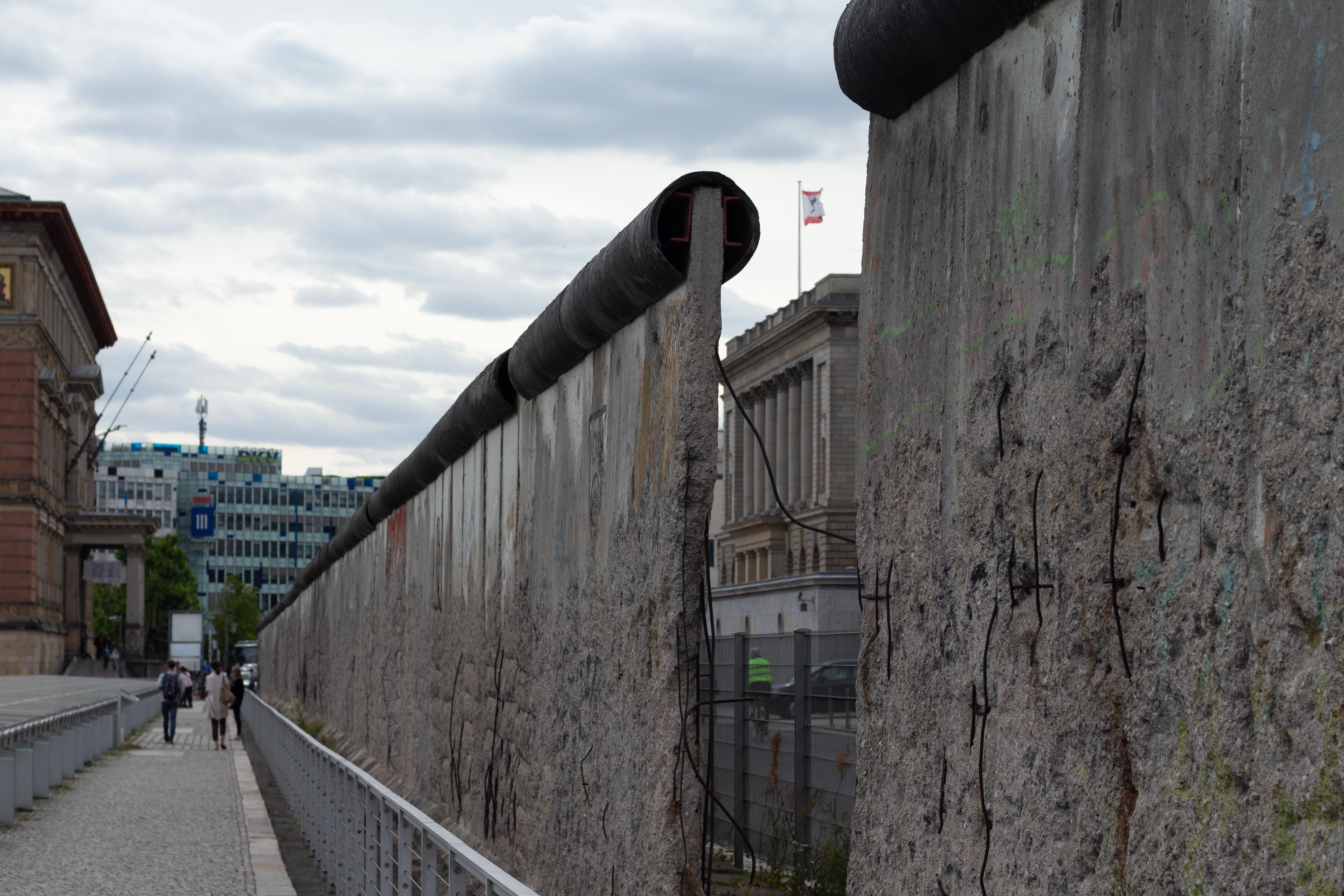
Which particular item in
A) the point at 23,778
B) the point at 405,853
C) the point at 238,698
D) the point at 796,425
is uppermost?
the point at 796,425

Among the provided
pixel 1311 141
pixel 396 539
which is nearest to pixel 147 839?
pixel 396 539

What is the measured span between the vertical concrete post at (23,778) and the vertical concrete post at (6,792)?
1232 mm

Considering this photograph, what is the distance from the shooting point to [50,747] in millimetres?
20641

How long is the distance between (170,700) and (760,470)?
65.5m

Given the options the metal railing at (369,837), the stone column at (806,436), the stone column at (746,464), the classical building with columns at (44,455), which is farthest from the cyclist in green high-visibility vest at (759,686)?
the stone column at (746,464)

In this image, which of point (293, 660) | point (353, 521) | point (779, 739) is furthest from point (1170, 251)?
point (293, 660)

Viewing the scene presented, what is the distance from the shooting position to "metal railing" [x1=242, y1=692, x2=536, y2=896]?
17.3ft

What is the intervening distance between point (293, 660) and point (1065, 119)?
111ft

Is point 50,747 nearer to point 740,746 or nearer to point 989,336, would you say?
point 740,746

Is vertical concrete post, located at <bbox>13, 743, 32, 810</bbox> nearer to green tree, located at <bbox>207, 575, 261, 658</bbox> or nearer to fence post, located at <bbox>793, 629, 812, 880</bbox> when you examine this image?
fence post, located at <bbox>793, 629, 812, 880</bbox>

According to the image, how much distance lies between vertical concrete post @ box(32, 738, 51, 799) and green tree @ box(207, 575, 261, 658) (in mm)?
113564

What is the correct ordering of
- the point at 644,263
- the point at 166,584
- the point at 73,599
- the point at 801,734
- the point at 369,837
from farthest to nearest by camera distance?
the point at 166,584, the point at 73,599, the point at 801,734, the point at 369,837, the point at 644,263

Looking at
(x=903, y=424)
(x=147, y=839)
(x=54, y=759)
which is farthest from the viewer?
(x=54, y=759)

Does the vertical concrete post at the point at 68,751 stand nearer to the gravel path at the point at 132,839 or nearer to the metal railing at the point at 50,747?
the metal railing at the point at 50,747
